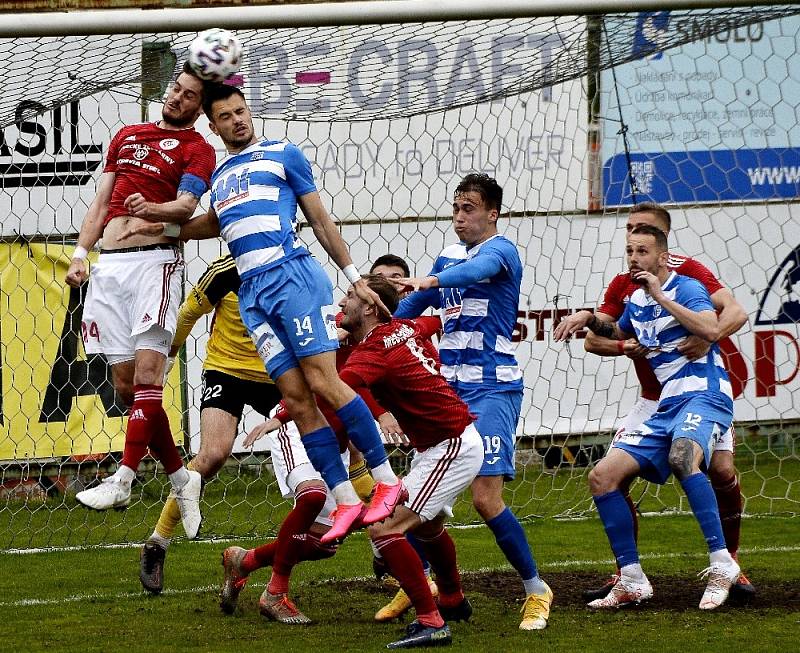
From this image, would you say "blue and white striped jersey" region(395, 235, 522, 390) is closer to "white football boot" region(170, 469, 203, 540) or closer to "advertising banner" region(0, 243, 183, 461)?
"white football boot" region(170, 469, 203, 540)

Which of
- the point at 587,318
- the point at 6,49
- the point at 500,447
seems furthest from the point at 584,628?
the point at 6,49

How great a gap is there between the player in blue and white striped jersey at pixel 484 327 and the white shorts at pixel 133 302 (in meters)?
1.41

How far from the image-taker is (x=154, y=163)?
693 cm

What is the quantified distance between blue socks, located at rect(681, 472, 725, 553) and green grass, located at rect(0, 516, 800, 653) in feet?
1.08

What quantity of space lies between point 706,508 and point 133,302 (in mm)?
3173

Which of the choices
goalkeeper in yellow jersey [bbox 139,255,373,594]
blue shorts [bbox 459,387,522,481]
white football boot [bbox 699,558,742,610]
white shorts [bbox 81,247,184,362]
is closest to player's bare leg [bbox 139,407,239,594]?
goalkeeper in yellow jersey [bbox 139,255,373,594]

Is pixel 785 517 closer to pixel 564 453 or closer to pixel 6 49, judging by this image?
pixel 564 453

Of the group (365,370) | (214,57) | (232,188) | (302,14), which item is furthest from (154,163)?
(365,370)

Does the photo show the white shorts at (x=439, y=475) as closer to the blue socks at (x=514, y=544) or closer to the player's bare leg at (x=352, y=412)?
the player's bare leg at (x=352, y=412)

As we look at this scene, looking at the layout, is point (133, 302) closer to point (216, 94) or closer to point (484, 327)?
point (216, 94)

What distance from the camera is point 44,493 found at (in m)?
10.2

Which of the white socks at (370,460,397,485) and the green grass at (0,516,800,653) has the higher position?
the white socks at (370,460,397,485)

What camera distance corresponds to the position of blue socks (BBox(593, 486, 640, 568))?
615 cm

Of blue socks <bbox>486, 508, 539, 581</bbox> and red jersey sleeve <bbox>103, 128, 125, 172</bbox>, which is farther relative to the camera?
red jersey sleeve <bbox>103, 128, 125, 172</bbox>
